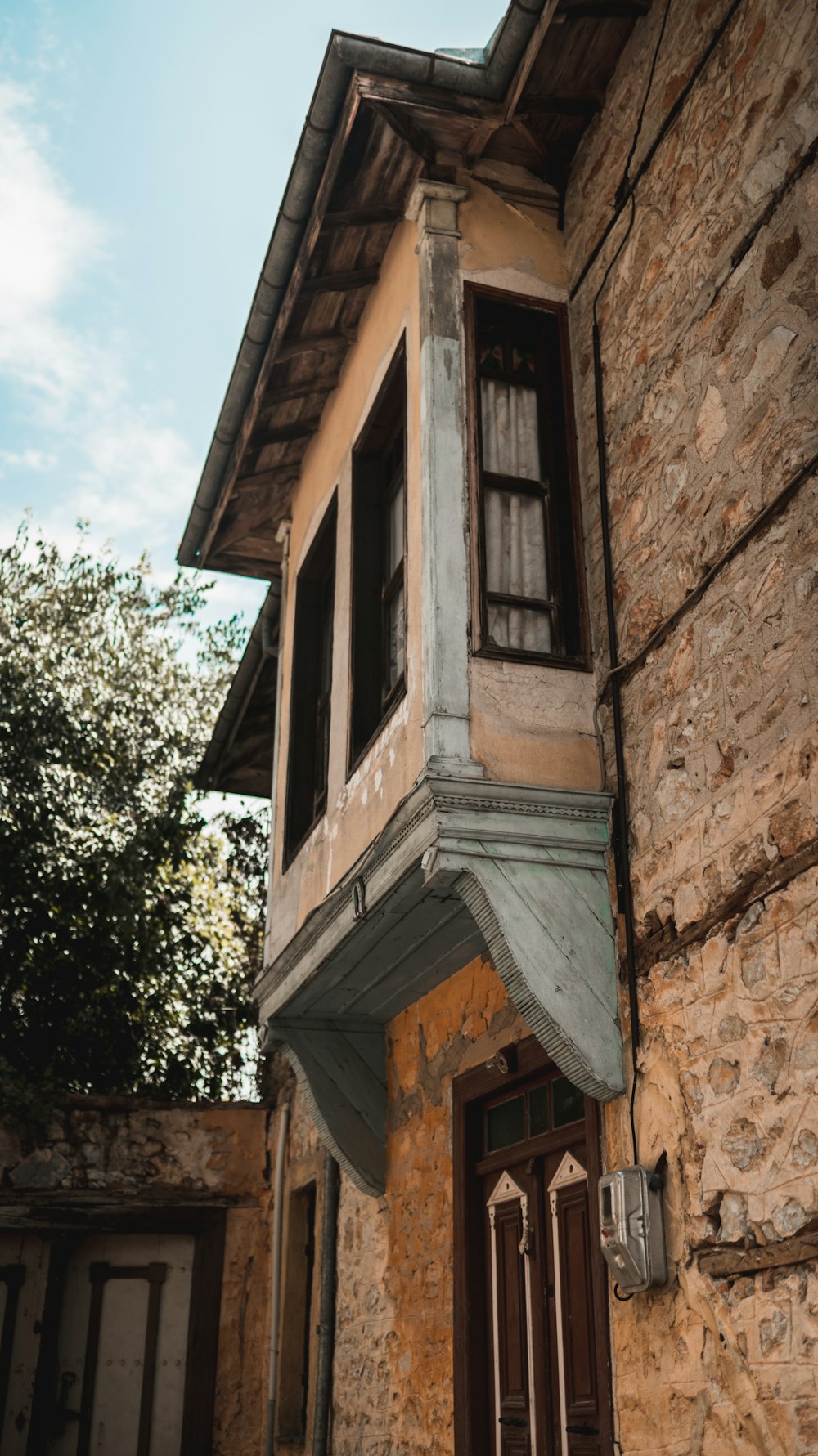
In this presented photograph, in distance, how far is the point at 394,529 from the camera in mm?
6305

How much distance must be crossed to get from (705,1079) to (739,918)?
0.47 m

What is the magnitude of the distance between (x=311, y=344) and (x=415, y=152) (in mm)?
1466

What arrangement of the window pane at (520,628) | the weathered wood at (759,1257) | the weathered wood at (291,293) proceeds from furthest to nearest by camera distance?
1. the weathered wood at (291,293)
2. the window pane at (520,628)
3. the weathered wood at (759,1257)

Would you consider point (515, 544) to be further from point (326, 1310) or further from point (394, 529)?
point (326, 1310)

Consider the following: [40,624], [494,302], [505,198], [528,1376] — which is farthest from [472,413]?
[40,624]

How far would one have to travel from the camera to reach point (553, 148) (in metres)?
5.71

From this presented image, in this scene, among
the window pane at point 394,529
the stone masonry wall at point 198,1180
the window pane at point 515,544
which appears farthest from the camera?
the stone masonry wall at point 198,1180

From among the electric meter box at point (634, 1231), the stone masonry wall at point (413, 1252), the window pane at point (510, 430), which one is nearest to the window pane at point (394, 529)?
the window pane at point (510, 430)

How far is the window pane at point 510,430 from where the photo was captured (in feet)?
17.2

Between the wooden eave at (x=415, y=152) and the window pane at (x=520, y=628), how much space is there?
1998 mm

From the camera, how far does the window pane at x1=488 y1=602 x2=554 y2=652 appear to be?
16.0 ft

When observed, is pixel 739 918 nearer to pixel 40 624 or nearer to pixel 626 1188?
pixel 626 1188

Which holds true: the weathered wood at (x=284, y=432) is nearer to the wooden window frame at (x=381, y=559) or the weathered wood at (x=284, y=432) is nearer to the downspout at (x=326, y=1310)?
the wooden window frame at (x=381, y=559)

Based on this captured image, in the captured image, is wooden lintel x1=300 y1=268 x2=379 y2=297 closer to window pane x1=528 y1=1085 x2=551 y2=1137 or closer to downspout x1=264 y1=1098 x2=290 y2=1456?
window pane x1=528 y1=1085 x2=551 y2=1137
